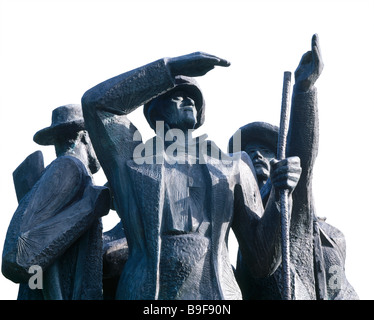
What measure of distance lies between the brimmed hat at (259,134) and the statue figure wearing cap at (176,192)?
0.98m

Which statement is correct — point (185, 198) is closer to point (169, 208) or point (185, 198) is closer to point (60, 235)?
point (169, 208)

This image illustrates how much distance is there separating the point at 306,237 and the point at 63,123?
2.51 meters

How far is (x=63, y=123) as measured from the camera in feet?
38.3

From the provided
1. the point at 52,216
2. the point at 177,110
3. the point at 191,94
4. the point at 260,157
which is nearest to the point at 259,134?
the point at 260,157

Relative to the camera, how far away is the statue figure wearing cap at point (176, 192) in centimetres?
1019

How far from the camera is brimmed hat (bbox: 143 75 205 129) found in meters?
11.1

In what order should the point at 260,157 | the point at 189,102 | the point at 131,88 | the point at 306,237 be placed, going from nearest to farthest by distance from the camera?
the point at 131,88
the point at 306,237
the point at 189,102
the point at 260,157

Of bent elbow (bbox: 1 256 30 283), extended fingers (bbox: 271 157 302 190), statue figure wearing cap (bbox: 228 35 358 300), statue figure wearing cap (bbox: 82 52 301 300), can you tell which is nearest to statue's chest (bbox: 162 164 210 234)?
statue figure wearing cap (bbox: 82 52 301 300)

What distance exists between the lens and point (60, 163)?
11023mm

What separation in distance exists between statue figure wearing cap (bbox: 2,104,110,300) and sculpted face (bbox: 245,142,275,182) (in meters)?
1.72

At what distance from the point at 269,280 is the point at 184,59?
6.89 feet
